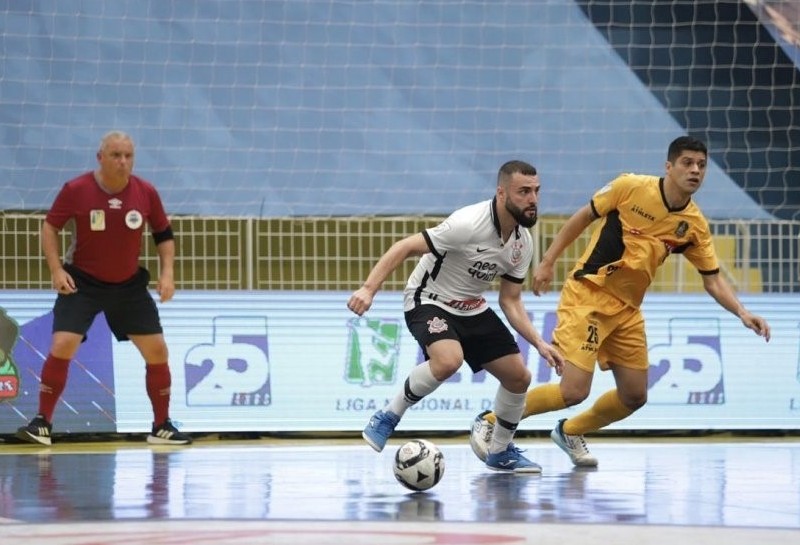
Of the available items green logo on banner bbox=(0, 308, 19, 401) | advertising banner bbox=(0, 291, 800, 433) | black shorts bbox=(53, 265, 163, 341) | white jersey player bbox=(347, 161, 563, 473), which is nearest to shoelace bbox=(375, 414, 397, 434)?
white jersey player bbox=(347, 161, 563, 473)

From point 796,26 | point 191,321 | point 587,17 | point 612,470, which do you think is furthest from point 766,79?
point 612,470

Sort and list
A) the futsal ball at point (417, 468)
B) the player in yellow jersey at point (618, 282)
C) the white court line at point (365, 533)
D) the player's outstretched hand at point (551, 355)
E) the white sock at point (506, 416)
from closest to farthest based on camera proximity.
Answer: the white court line at point (365, 533), the futsal ball at point (417, 468), the player's outstretched hand at point (551, 355), the white sock at point (506, 416), the player in yellow jersey at point (618, 282)

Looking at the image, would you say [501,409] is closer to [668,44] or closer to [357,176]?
[357,176]

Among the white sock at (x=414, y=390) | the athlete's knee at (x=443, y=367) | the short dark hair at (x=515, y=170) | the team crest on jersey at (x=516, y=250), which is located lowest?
the white sock at (x=414, y=390)

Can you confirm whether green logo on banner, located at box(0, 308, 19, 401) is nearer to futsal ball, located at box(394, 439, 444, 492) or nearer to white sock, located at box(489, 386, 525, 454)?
white sock, located at box(489, 386, 525, 454)

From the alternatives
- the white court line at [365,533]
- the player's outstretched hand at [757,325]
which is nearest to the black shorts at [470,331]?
the player's outstretched hand at [757,325]

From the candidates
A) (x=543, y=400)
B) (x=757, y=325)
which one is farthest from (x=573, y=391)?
(x=757, y=325)

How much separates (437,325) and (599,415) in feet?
5.45

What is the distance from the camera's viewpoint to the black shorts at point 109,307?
39.4ft

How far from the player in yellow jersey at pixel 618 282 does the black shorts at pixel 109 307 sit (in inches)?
122

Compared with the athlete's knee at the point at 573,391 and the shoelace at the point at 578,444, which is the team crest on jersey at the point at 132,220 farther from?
the shoelace at the point at 578,444

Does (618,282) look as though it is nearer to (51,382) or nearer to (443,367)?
(443,367)

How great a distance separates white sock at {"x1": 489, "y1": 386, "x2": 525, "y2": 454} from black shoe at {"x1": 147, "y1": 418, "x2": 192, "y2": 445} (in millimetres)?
3272

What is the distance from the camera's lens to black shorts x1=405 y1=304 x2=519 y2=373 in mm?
9672
